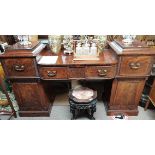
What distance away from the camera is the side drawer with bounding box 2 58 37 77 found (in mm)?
1460

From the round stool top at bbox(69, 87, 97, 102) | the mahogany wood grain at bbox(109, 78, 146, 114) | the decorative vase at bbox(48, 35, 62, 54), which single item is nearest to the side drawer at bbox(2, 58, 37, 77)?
the decorative vase at bbox(48, 35, 62, 54)

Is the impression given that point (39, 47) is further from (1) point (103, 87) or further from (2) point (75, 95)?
(1) point (103, 87)

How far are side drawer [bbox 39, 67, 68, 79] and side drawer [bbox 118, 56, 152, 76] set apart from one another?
0.57m

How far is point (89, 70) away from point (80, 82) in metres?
0.66

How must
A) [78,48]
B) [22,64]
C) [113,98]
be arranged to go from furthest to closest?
[113,98]
[78,48]
[22,64]

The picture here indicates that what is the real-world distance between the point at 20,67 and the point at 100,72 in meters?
0.79

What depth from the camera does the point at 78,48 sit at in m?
1.62

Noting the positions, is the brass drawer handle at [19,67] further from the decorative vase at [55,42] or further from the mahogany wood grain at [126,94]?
the mahogany wood grain at [126,94]

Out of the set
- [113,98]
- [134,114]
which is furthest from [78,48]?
[134,114]

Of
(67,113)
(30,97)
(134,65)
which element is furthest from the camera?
(67,113)

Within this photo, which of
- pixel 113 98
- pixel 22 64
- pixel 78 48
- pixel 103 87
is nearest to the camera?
pixel 22 64

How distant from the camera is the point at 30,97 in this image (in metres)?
1.74

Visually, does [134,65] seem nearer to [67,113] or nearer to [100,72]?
[100,72]

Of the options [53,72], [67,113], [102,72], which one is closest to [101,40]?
[102,72]
